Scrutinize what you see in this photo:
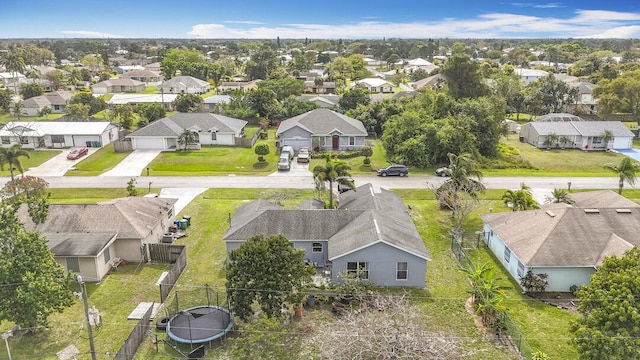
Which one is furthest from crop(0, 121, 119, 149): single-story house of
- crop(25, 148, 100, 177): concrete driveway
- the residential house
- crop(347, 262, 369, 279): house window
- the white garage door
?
the residential house

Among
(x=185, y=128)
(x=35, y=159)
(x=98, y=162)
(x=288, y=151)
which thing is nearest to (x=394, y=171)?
(x=288, y=151)

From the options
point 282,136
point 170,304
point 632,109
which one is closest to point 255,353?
point 170,304

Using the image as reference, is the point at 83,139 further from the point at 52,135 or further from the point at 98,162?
the point at 98,162

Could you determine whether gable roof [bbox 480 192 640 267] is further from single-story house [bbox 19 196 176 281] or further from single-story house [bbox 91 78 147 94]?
single-story house [bbox 91 78 147 94]

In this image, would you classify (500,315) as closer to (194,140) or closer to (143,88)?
(194,140)

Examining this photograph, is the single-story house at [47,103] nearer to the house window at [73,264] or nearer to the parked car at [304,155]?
the parked car at [304,155]

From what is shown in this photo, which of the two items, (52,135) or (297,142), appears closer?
(297,142)
